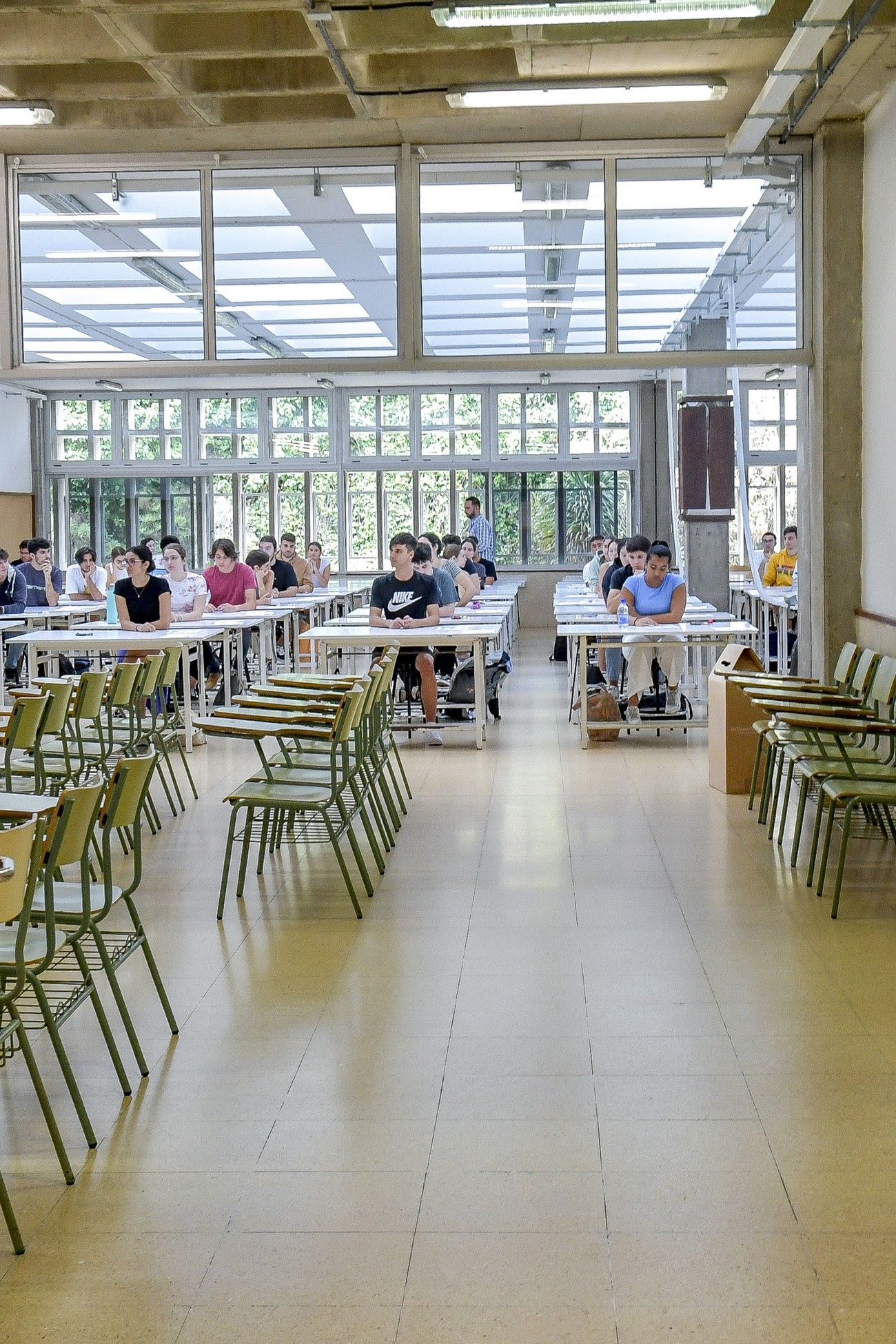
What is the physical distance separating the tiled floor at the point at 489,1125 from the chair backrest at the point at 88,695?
1.08 metres

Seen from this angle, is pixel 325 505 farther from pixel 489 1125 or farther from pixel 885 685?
pixel 489 1125

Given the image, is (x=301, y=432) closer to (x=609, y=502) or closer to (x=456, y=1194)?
(x=609, y=502)

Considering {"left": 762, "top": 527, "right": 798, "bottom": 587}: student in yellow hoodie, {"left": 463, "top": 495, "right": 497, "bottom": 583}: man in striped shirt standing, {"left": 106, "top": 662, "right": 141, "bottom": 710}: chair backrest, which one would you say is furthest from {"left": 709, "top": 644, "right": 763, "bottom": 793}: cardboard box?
{"left": 463, "top": 495, "right": 497, "bottom": 583}: man in striped shirt standing

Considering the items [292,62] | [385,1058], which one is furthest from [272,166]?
[385,1058]

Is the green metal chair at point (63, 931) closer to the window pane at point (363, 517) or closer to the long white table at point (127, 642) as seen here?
the long white table at point (127, 642)

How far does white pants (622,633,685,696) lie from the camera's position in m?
9.40

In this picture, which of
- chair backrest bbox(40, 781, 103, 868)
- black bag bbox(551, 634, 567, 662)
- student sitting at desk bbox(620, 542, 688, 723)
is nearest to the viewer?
chair backrest bbox(40, 781, 103, 868)

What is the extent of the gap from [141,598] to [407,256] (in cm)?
316

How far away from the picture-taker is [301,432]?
21344 mm

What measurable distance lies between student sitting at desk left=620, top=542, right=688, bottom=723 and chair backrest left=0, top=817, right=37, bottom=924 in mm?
6899

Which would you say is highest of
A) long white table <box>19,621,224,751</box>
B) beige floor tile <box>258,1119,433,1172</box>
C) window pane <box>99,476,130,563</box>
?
window pane <box>99,476,130,563</box>

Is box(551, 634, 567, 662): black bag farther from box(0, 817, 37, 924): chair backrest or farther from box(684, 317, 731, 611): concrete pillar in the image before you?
box(0, 817, 37, 924): chair backrest

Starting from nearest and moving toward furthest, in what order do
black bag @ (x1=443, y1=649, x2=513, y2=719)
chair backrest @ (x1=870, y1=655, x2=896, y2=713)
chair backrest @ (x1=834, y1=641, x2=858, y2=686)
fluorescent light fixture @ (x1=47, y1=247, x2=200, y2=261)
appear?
1. chair backrest @ (x1=870, y1=655, x2=896, y2=713)
2. chair backrest @ (x1=834, y1=641, x2=858, y2=686)
3. fluorescent light fixture @ (x1=47, y1=247, x2=200, y2=261)
4. black bag @ (x1=443, y1=649, x2=513, y2=719)

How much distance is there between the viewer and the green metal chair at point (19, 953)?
2.80 metres
